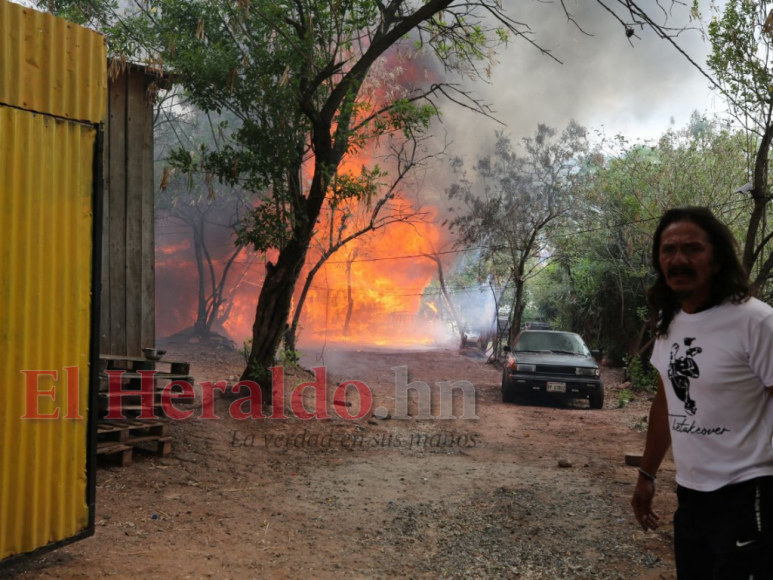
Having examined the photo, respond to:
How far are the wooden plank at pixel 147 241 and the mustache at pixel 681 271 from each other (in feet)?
24.6

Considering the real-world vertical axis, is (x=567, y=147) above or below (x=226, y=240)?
above

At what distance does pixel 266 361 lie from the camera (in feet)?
32.4

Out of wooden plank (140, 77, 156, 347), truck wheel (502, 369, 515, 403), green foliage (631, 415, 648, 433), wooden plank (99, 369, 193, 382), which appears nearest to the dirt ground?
green foliage (631, 415, 648, 433)

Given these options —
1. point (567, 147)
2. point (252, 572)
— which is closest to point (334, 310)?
point (567, 147)

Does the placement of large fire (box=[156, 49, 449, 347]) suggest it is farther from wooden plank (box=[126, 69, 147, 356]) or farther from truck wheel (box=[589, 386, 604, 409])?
wooden plank (box=[126, 69, 147, 356])

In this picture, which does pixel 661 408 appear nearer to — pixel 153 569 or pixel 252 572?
pixel 252 572

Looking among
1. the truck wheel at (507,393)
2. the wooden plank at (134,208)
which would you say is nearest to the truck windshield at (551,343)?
the truck wheel at (507,393)

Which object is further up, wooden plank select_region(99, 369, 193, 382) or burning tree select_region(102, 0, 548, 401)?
burning tree select_region(102, 0, 548, 401)

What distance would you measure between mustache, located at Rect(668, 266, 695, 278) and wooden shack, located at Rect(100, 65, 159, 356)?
7415mm

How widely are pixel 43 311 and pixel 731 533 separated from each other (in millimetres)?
3720

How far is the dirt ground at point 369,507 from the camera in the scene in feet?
14.1

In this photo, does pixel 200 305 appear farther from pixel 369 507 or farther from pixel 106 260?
pixel 369 507

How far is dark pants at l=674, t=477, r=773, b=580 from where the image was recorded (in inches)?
82.4

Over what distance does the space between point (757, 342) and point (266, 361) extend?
8.44 metres
